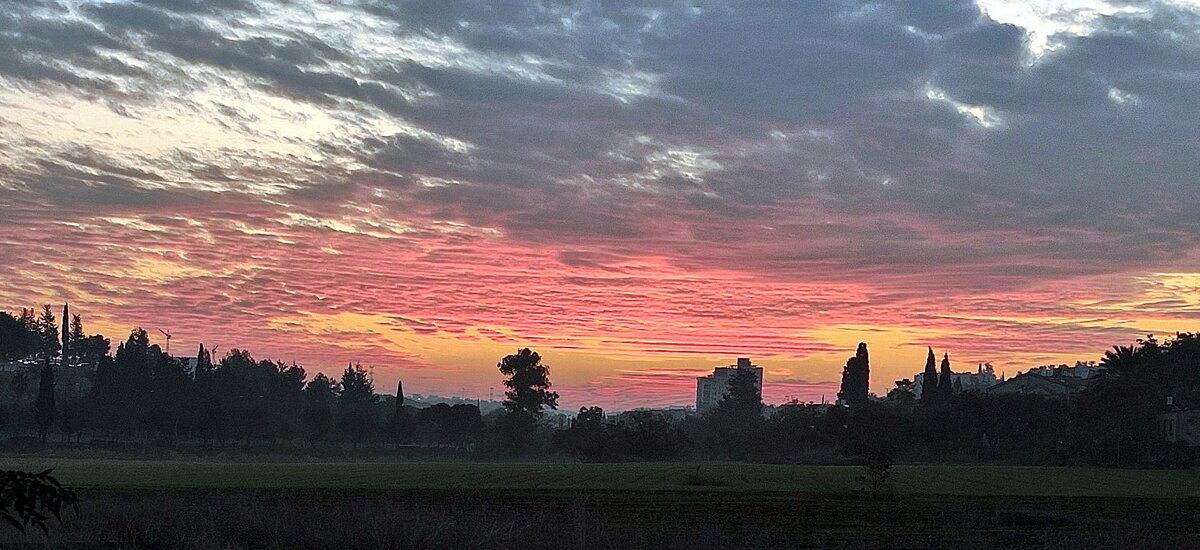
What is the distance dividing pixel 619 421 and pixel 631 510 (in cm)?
11446

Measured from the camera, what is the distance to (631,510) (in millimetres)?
48094

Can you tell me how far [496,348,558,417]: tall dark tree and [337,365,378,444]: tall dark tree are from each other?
72.4ft

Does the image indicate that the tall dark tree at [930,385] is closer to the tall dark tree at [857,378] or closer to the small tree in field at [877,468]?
the tall dark tree at [857,378]

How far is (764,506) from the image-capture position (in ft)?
173

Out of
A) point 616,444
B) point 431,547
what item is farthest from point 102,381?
point 431,547

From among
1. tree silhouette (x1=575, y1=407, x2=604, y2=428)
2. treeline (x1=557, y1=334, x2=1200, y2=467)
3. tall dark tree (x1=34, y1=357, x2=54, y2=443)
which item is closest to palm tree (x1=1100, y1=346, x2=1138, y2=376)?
treeline (x1=557, y1=334, x2=1200, y2=467)

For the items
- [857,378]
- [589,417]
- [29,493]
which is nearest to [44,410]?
[589,417]

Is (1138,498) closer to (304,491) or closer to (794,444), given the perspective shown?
(304,491)

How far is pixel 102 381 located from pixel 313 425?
29946 millimetres

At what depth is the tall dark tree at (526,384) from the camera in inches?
7032

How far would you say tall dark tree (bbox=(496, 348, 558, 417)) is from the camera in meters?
179

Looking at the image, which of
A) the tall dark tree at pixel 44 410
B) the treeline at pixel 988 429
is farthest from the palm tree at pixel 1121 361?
the tall dark tree at pixel 44 410

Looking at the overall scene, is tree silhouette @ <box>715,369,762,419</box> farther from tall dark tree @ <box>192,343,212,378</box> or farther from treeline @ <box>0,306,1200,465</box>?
tall dark tree @ <box>192,343,212,378</box>

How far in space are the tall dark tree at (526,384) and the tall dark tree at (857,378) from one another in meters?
47.1
